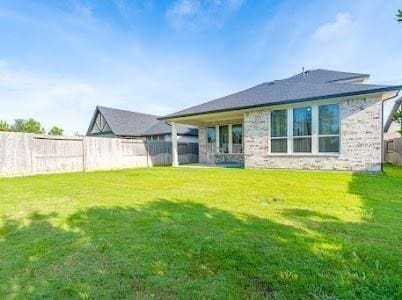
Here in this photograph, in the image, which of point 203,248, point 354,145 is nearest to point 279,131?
point 354,145

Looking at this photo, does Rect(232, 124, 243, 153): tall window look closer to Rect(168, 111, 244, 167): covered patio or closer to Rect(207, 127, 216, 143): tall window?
Rect(168, 111, 244, 167): covered patio

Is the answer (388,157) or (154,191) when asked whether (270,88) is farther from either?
(154,191)

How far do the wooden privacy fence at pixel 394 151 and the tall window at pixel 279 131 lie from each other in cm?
664

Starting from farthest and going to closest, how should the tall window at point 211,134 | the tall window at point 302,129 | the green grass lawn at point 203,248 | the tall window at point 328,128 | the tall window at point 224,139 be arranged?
1. the tall window at point 211,134
2. the tall window at point 224,139
3. the tall window at point 302,129
4. the tall window at point 328,128
5. the green grass lawn at point 203,248

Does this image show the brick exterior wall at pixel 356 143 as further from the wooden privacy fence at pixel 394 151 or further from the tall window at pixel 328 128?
the wooden privacy fence at pixel 394 151

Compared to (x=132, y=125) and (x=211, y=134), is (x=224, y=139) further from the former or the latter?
(x=132, y=125)

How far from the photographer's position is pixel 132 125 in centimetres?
2562

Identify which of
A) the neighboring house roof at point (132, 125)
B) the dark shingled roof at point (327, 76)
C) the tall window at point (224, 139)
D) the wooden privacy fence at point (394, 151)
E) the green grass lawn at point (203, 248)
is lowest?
the green grass lawn at point (203, 248)

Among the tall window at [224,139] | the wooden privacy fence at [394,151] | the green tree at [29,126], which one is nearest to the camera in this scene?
the wooden privacy fence at [394,151]

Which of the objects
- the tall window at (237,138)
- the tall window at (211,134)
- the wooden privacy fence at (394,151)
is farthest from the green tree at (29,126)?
the wooden privacy fence at (394,151)

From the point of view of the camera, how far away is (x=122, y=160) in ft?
46.2

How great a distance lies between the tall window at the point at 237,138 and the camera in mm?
15305

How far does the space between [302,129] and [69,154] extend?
1125 centimetres

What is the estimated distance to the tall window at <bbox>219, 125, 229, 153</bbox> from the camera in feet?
52.2
